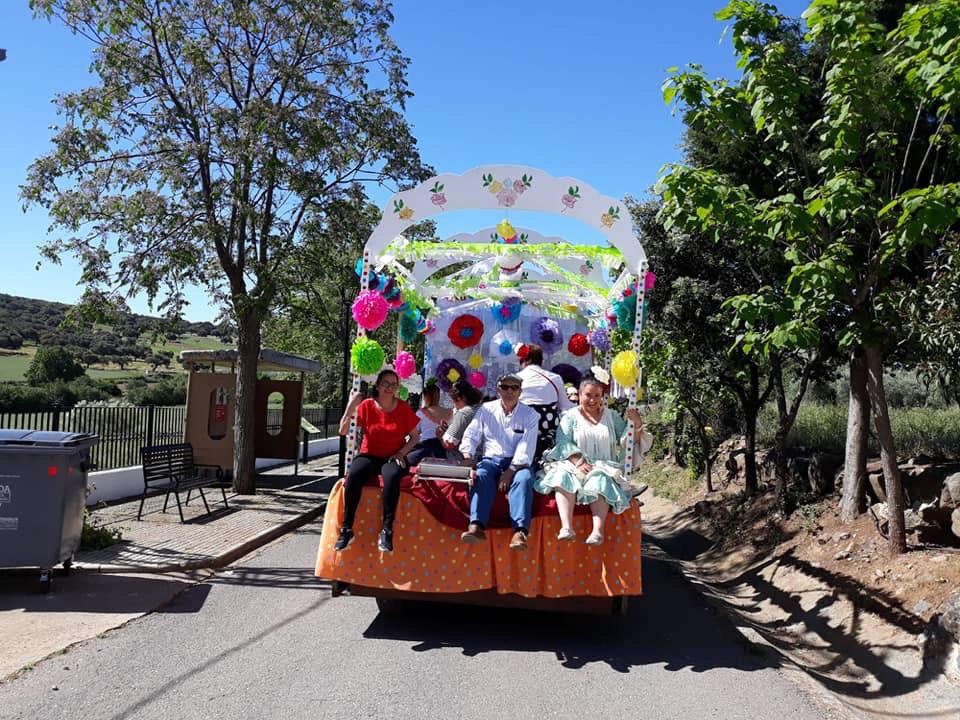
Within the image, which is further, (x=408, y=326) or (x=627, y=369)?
(x=408, y=326)

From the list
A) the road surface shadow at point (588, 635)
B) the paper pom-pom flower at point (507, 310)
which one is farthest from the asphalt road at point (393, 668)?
the paper pom-pom flower at point (507, 310)

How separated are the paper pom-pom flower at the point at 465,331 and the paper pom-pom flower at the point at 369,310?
364 cm

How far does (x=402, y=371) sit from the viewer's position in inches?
369

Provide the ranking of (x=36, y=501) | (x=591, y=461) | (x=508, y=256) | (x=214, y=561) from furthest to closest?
(x=508, y=256) < (x=214, y=561) < (x=36, y=501) < (x=591, y=461)

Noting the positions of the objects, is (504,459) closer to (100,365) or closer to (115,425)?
(115,425)

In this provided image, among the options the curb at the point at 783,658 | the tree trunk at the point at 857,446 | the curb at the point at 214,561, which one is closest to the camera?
the curb at the point at 783,658

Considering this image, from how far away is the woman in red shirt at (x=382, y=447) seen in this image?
6.32m

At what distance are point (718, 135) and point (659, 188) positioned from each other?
131cm

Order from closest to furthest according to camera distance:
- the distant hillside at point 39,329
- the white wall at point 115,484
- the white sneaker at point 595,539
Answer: the white sneaker at point 595,539 < the white wall at point 115,484 < the distant hillside at point 39,329

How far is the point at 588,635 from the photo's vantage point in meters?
6.71

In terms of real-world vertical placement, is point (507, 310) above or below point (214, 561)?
above

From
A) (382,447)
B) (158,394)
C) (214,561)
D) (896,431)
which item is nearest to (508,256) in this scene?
(382,447)

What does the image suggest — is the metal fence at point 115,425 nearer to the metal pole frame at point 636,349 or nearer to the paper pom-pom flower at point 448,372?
the paper pom-pom flower at point 448,372

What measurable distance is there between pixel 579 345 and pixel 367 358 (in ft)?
16.2
